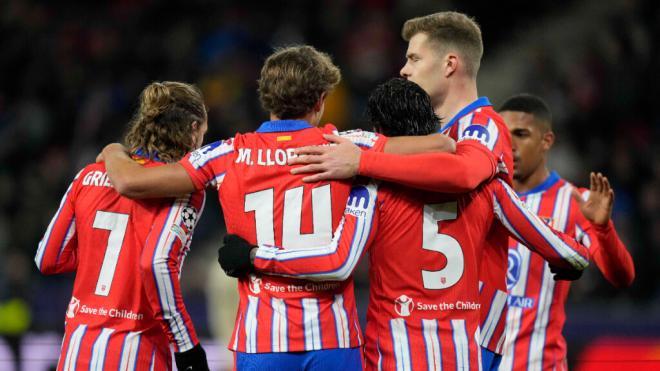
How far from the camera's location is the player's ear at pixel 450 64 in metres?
3.98

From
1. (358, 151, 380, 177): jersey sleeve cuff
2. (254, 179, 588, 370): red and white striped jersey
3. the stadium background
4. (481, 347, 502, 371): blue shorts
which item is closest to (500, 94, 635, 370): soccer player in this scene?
(481, 347, 502, 371): blue shorts

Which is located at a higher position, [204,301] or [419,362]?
[204,301]

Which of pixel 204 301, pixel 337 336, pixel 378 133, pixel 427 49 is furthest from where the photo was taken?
pixel 204 301

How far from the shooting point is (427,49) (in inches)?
157

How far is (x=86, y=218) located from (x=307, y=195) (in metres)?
1.00

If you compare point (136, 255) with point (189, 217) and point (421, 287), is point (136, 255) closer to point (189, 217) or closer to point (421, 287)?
point (189, 217)

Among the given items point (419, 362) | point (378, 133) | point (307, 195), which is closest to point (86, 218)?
point (307, 195)

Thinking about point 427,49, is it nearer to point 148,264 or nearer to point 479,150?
point 479,150

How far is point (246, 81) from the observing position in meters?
11.4

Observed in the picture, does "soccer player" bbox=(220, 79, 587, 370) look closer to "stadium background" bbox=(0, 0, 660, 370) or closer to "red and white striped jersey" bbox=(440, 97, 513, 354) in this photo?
"red and white striped jersey" bbox=(440, 97, 513, 354)

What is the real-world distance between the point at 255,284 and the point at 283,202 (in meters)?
0.33

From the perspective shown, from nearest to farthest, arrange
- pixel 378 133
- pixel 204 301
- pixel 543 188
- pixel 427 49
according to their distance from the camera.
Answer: pixel 378 133, pixel 427 49, pixel 543 188, pixel 204 301

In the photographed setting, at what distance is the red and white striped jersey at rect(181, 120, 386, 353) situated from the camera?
10.8ft

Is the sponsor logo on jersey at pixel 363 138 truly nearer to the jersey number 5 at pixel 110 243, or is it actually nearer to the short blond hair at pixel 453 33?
the short blond hair at pixel 453 33
